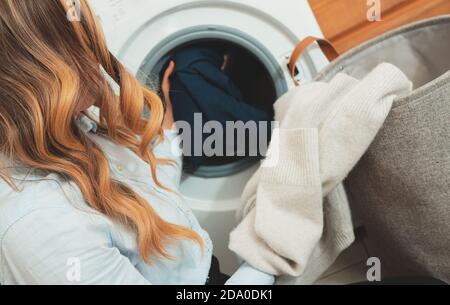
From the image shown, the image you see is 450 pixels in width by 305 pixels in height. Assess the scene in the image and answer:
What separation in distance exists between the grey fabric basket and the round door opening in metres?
0.17

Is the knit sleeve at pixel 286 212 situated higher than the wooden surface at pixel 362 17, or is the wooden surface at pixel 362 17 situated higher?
the wooden surface at pixel 362 17

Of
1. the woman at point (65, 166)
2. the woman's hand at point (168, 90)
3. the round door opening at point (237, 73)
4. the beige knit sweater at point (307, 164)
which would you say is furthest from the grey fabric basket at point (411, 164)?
the woman's hand at point (168, 90)

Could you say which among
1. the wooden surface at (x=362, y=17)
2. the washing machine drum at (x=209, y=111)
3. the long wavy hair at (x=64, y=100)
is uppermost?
the wooden surface at (x=362, y=17)

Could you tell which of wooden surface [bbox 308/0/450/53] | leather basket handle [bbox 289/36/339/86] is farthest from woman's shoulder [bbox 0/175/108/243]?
wooden surface [bbox 308/0/450/53]

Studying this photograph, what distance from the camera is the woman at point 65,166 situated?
503mm

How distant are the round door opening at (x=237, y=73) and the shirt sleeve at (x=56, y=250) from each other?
0.44 m

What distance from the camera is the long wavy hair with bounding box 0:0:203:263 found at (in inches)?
19.7

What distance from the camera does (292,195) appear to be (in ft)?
2.22

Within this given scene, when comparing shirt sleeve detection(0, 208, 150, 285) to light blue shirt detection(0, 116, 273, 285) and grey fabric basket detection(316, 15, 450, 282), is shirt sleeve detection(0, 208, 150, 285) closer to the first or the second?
light blue shirt detection(0, 116, 273, 285)

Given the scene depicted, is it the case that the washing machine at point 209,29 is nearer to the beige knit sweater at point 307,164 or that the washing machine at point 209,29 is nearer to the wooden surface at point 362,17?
the wooden surface at point 362,17

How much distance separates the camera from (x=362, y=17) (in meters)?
0.90

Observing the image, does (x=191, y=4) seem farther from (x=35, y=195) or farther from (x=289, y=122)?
(x=35, y=195)

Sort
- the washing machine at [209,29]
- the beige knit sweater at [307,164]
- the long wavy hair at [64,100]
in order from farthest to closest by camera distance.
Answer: the washing machine at [209,29] → the beige knit sweater at [307,164] → the long wavy hair at [64,100]
